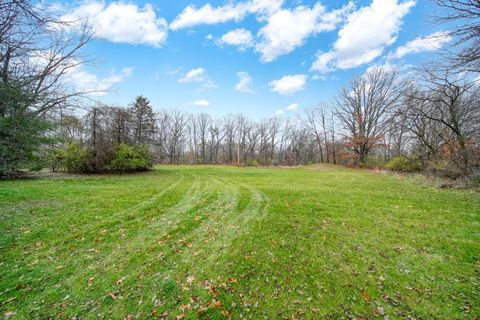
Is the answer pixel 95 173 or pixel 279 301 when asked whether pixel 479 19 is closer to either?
pixel 279 301

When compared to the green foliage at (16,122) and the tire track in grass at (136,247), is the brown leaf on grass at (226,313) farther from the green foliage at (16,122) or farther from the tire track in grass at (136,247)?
the green foliage at (16,122)

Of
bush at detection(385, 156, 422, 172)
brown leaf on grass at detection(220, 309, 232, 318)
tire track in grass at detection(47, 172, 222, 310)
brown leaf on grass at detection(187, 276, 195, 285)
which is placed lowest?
brown leaf on grass at detection(220, 309, 232, 318)

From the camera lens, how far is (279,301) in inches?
108

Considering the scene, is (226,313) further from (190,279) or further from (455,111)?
(455,111)

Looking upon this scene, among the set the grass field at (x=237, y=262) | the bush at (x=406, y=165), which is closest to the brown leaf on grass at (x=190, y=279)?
→ the grass field at (x=237, y=262)

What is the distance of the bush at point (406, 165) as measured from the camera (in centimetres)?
1903

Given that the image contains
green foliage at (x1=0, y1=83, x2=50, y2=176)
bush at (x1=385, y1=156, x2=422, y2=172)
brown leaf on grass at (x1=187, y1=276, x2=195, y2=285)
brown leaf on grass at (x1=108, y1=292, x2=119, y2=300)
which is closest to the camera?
brown leaf on grass at (x1=108, y1=292, x2=119, y2=300)

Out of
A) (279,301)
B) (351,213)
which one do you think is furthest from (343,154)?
(279,301)

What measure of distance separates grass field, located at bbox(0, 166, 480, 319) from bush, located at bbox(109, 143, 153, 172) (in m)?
9.64

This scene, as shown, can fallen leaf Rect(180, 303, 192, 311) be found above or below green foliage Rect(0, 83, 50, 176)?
below

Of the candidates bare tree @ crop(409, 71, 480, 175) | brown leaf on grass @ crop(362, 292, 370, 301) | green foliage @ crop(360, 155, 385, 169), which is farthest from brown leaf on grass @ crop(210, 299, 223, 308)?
green foliage @ crop(360, 155, 385, 169)

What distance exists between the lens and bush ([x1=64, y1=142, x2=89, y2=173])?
47.7 ft

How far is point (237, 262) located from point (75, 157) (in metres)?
16.8

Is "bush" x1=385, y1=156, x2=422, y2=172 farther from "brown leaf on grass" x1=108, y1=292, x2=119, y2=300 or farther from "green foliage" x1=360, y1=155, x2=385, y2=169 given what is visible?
"brown leaf on grass" x1=108, y1=292, x2=119, y2=300
